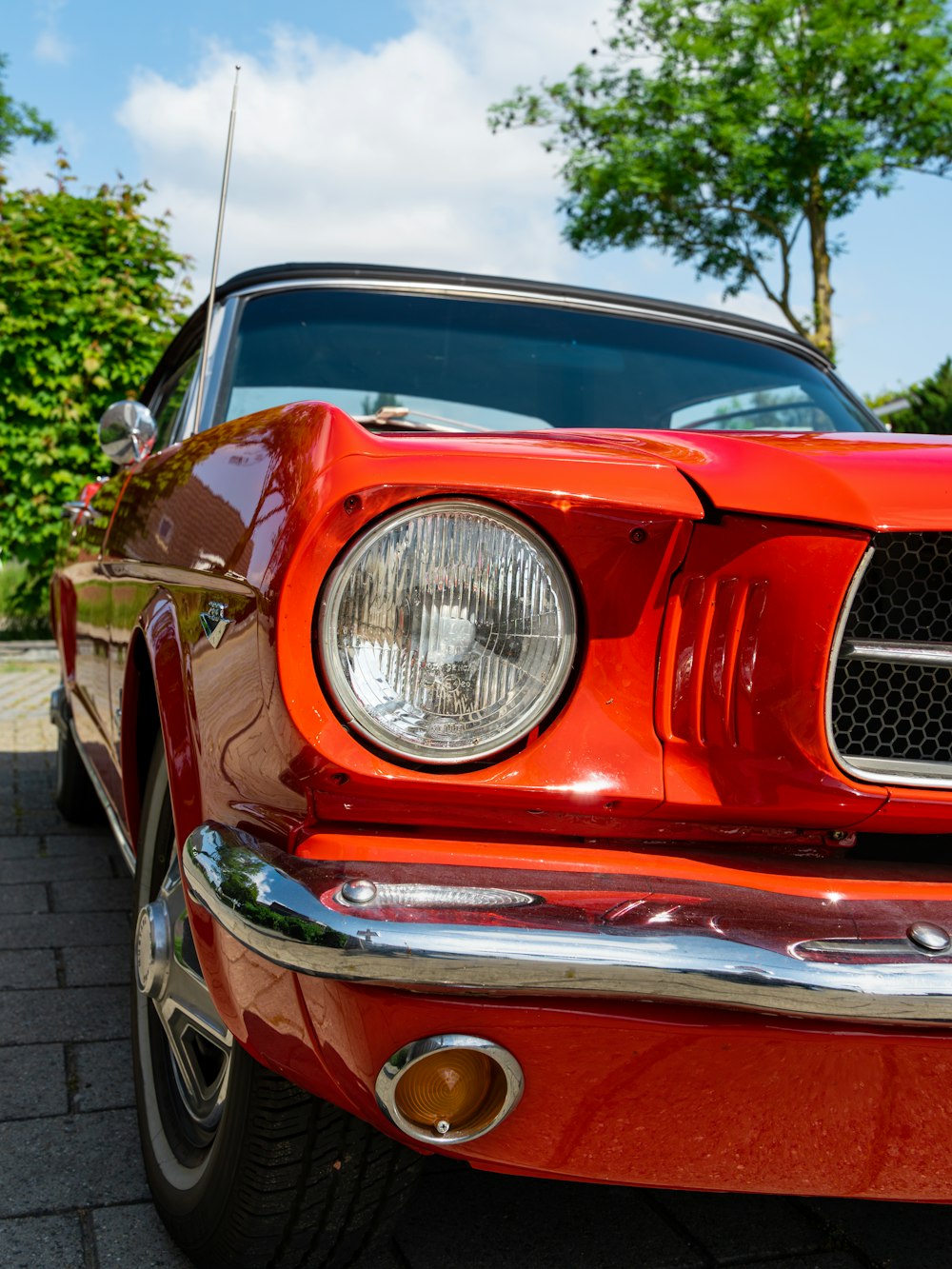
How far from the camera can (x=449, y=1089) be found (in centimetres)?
129

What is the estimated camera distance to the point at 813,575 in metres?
1.37

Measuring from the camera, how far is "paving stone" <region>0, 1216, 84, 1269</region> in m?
1.70

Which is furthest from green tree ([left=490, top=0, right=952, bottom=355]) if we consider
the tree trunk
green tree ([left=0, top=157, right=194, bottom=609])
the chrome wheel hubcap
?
the chrome wheel hubcap

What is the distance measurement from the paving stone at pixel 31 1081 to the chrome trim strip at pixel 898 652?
5.41 feet

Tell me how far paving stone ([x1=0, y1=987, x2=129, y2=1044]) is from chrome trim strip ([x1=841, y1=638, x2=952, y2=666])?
6.06 ft

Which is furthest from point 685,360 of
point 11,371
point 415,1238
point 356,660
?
point 11,371

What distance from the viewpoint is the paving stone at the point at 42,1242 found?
1703 mm

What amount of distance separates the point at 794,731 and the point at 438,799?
0.42m

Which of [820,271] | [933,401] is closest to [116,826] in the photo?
[933,401]

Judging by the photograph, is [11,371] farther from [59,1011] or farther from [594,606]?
[594,606]

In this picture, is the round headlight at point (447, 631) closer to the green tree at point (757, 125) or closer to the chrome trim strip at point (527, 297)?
the chrome trim strip at point (527, 297)

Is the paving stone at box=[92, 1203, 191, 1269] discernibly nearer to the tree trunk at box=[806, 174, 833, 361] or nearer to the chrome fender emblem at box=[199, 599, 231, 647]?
the chrome fender emblem at box=[199, 599, 231, 647]

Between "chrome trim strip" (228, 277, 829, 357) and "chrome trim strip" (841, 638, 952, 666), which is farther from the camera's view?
"chrome trim strip" (228, 277, 829, 357)

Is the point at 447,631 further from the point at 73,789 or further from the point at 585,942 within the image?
the point at 73,789
